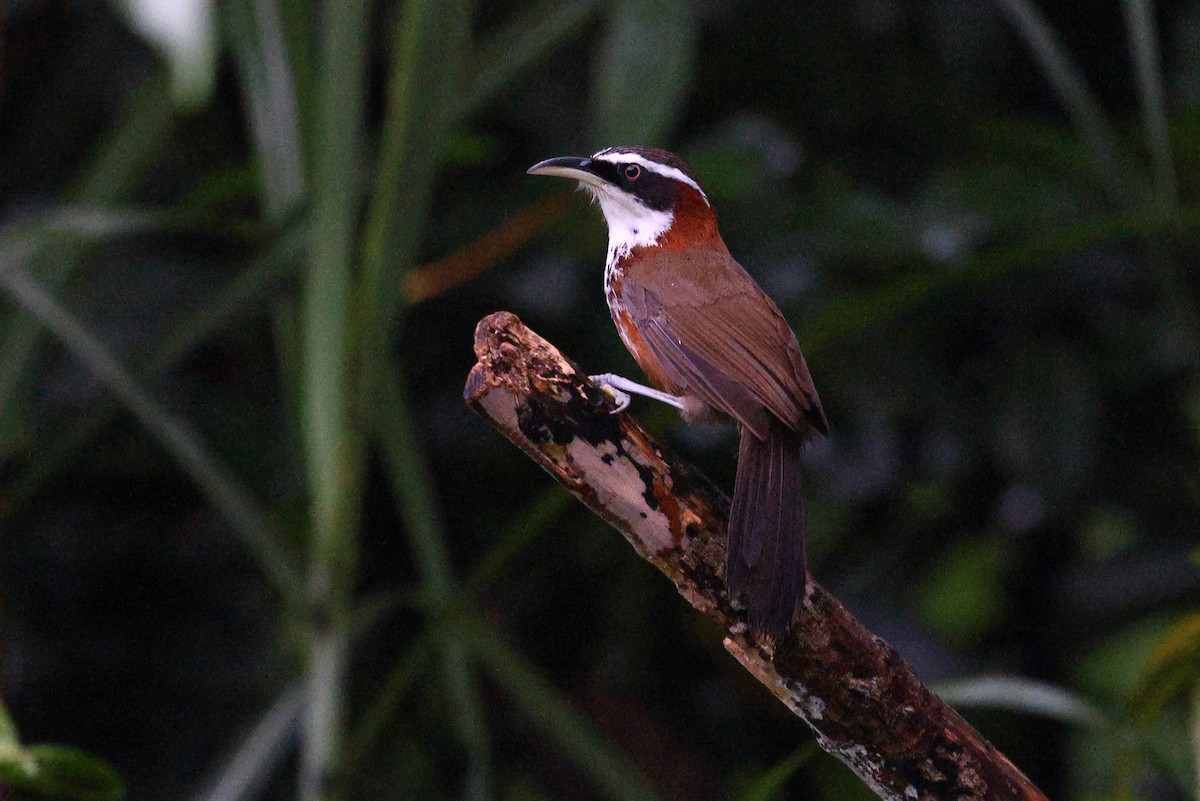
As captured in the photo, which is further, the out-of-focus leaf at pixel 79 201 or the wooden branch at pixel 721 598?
the out-of-focus leaf at pixel 79 201

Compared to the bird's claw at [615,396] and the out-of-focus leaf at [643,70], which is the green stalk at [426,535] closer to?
the out-of-focus leaf at [643,70]

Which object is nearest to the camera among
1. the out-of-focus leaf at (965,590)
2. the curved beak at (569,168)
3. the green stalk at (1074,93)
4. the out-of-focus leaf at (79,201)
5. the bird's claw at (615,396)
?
the bird's claw at (615,396)

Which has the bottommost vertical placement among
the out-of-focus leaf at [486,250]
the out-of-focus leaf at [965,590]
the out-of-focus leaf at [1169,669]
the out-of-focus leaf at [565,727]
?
the out-of-focus leaf at [965,590]

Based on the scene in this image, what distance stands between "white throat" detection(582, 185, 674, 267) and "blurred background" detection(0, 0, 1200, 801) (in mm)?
478

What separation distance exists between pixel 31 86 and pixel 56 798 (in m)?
2.31

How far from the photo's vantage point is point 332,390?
106 inches

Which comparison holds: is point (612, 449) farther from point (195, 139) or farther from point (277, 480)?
point (195, 139)

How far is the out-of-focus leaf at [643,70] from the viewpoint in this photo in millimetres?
3078

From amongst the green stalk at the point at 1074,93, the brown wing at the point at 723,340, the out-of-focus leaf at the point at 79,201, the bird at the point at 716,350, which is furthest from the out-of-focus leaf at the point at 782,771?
the out-of-focus leaf at the point at 79,201

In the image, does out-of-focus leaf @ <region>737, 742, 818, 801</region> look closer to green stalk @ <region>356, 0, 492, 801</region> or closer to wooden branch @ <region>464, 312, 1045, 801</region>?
wooden branch @ <region>464, 312, 1045, 801</region>

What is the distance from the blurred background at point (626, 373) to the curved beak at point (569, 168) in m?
0.57

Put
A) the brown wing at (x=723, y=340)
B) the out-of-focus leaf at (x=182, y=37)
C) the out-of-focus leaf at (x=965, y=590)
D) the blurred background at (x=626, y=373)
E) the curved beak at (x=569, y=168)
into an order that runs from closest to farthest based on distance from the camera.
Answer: the brown wing at (x=723, y=340), the out-of-focus leaf at (x=182, y=37), the curved beak at (x=569, y=168), the blurred background at (x=626, y=373), the out-of-focus leaf at (x=965, y=590)

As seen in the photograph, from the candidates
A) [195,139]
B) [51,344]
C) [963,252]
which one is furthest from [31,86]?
[963,252]

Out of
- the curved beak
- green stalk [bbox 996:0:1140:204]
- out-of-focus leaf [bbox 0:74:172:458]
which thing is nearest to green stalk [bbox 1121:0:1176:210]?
green stalk [bbox 996:0:1140:204]
